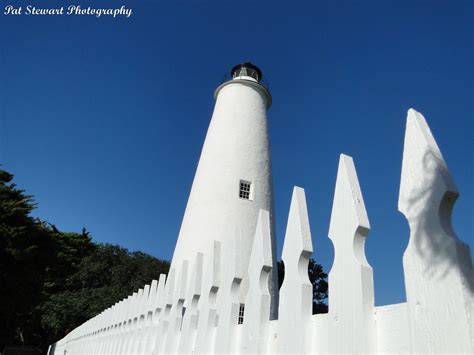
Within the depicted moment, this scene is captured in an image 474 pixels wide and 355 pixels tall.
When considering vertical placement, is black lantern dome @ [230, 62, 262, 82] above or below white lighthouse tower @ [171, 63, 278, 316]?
above

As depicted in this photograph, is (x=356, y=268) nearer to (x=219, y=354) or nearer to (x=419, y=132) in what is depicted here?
(x=419, y=132)

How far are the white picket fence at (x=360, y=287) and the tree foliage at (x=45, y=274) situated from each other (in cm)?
1163

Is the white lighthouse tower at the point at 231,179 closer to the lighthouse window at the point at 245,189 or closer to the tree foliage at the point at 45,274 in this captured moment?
the lighthouse window at the point at 245,189

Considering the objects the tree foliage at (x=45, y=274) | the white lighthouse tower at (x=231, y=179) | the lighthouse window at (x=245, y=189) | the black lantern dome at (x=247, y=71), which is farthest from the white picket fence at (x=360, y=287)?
the black lantern dome at (x=247, y=71)

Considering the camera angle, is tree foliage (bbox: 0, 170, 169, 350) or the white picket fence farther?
tree foliage (bbox: 0, 170, 169, 350)

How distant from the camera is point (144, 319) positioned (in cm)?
512

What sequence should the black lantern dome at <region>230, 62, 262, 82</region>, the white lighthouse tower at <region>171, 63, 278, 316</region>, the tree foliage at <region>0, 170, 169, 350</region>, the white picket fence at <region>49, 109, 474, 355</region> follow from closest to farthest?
1. the white picket fence at <region>49, 109, 474, 355</region>
2. the white lighthouse tower at <region>171, 63, 278, 316</region>
3. the tree foliage at <region>0, 170, 169, 350</region>
4. the black lantern dome at <region>230, 62, 262, 82</region>

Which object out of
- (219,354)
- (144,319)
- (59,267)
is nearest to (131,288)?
(59,267)

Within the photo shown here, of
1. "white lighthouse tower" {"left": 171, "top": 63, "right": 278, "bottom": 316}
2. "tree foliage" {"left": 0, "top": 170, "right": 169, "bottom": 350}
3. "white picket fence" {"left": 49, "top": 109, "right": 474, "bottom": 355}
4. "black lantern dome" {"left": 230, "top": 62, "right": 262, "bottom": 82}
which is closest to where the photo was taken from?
"white picket fence" {"left": 49, "top": 109, "right": 474, "bottom": 355}

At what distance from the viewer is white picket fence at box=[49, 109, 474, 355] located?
145 cm

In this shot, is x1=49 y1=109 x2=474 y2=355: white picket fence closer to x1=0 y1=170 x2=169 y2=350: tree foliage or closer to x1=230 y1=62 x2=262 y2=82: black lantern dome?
x1=0 y1=170 x2=169 y2=350: tree foliage

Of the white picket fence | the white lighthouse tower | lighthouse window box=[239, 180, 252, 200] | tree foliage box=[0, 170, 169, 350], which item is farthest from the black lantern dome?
the white picket fence

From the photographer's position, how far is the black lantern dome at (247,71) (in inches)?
708

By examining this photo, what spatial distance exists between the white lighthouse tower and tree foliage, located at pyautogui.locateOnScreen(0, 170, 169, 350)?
4909 millimetres
